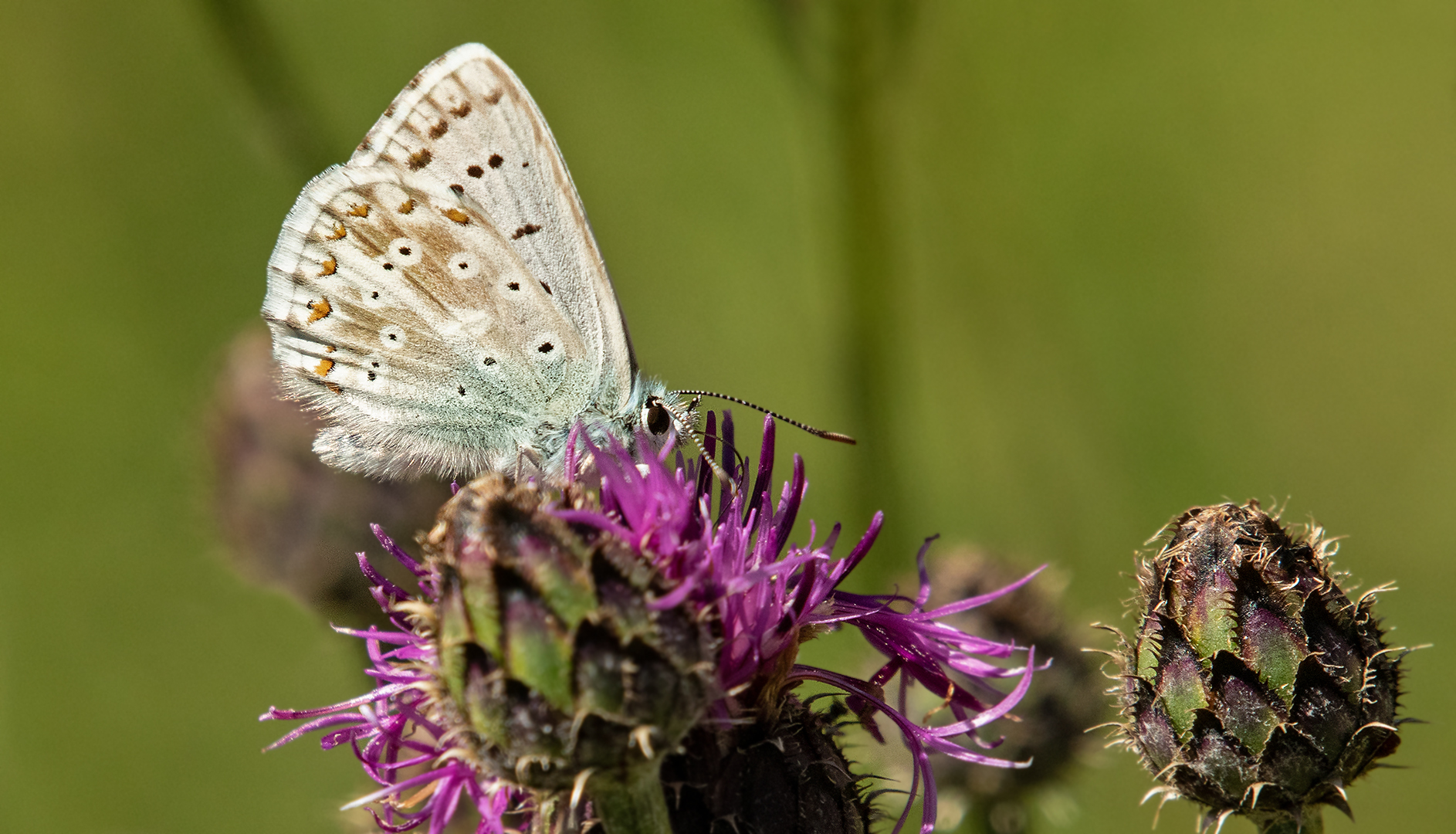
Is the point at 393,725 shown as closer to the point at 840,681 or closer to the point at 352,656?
the point at 840,681

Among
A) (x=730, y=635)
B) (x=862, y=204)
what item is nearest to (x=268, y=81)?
(x=862, y=204)

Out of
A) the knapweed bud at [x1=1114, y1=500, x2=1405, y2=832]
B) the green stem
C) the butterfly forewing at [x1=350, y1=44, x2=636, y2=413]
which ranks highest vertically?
the butterfly forewing at [x1=350, y1=44, x2=636, y2=413]

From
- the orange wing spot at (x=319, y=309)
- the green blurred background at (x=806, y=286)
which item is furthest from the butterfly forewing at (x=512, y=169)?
the green blurred background at (x=806, y=286)

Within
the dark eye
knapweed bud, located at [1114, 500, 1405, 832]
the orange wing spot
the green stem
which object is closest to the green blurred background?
the dark eye

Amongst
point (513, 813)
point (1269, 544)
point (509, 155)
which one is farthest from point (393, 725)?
point (1269, 544)

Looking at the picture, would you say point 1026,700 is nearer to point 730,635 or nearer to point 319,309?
point 730,635

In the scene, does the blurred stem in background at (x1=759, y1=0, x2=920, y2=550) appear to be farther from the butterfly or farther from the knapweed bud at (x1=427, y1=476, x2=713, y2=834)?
the knapweed bud at (x1=427, y1=476, x2=713, y2=834)

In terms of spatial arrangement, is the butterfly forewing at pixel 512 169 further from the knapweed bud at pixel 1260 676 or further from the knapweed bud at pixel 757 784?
the knapweed bud at pixel 1260 676
